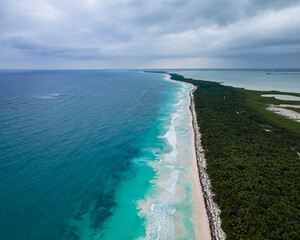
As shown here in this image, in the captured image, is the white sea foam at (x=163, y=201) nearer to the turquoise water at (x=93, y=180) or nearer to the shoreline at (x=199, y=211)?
the turquoise water at (x=93, y=180)

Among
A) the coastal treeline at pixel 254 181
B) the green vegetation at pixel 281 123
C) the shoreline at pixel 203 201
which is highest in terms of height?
the coastal treeline at pixel 254 181

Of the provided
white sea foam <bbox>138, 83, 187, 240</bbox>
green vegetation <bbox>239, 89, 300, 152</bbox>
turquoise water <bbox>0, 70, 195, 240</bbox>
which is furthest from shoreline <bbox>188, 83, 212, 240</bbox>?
green vegetation <bbox>239, 89, 300, 152</bbox>

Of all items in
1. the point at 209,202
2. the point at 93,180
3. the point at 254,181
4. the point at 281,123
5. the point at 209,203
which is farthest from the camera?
the point at 281,123

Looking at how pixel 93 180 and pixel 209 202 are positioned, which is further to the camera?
pixel 93 180

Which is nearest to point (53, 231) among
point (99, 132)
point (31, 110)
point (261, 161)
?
point (99, 132)

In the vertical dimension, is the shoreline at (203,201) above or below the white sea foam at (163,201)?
above

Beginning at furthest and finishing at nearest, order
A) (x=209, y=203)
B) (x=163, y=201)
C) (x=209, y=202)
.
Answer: (x=163, y=201)
(x=209, y=202)
(x=209, y=203)

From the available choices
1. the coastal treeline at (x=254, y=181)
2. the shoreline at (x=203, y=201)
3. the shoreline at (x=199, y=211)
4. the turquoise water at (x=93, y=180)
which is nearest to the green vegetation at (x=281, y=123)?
the coastal treeline at (x=254, y=181)

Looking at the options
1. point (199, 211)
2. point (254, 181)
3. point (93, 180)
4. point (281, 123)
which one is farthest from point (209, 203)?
point (281, 123)

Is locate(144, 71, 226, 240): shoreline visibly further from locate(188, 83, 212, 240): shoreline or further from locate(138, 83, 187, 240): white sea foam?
locate(138, 83, 187, 240): white sea foam

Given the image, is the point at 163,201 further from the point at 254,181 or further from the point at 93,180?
the point at 254,181
